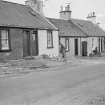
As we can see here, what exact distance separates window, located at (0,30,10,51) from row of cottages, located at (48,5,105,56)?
9952mm

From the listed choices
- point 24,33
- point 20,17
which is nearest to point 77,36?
point 20,17

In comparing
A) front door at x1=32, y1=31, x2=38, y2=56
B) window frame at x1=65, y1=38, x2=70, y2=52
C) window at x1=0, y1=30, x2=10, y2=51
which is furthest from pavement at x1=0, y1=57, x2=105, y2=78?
window frame at x1=65, y1=38, x2=70, y2=52

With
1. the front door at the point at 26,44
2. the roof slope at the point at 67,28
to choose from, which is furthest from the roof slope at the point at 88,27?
the front door at the point at 26,44

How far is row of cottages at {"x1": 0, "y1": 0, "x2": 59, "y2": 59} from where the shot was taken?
19000 mm

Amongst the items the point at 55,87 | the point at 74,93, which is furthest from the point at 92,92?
the point at 55,87

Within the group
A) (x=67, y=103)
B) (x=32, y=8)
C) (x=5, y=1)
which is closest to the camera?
(x=67, y=103)

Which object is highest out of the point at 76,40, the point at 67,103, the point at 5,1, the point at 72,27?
the point at 5,1

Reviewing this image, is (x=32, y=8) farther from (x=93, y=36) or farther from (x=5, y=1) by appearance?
(x=93, y=36)

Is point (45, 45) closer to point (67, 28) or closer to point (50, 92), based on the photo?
point (67, 28)

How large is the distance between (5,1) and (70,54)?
437 inches

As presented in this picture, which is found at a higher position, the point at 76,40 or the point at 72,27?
the point at 72,27

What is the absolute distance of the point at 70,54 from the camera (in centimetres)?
2938

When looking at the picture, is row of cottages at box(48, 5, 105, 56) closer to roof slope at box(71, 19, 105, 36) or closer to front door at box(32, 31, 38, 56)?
roof slope at box(71, 19, 105, 36)

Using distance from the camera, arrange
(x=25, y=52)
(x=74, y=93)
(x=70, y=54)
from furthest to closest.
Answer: (x=70, y=54), (x=25, y=52), (x=74, y=93)
